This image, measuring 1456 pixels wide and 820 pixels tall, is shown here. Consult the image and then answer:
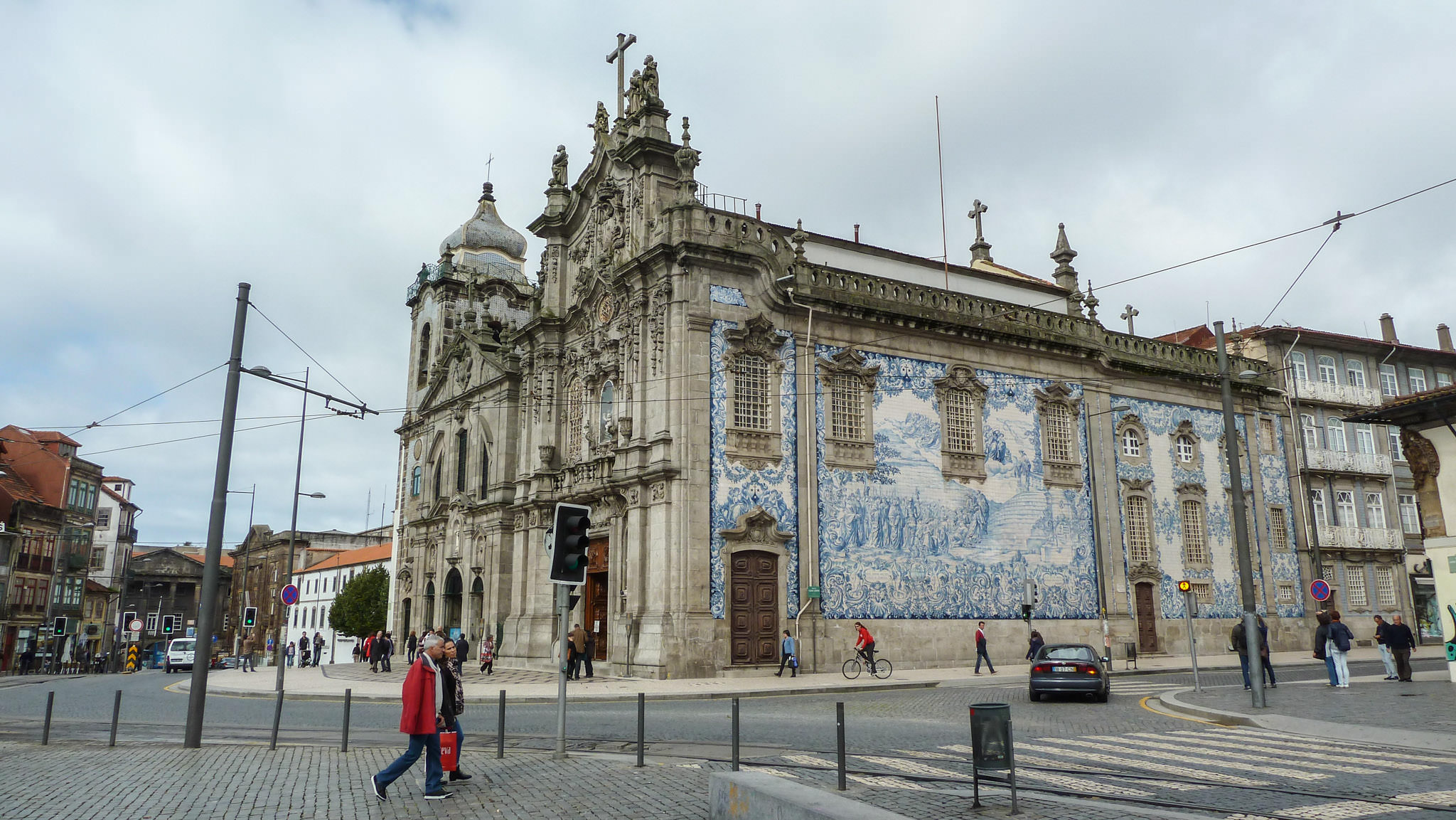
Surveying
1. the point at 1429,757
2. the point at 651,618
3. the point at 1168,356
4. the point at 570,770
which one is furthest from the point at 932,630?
the point at 570,770

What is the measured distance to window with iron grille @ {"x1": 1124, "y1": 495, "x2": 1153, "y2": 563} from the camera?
36.8 metres

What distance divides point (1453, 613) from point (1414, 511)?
30751 millimetres

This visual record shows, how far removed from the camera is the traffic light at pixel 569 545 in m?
11.8

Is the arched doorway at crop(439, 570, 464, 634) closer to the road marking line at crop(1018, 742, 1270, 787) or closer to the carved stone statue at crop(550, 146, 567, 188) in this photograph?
the carved stone statue at crop(550, 146, 567, 188)

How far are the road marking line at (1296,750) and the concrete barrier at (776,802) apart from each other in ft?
25.3

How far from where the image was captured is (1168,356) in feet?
132

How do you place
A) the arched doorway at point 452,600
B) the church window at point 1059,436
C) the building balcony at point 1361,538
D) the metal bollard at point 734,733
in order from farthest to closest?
1. the arched doorway at point 452,600
2. the building balcony at point 1361,538
3. the church window at point 1059,436
4. the metal bollard at point 734,733

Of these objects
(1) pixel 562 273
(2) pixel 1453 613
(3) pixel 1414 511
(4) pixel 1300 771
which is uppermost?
(1) pixel 562 273

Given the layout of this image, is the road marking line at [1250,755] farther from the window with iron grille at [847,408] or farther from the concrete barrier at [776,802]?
the window with iron grille at [847,408]

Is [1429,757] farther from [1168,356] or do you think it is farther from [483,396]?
[483,396]

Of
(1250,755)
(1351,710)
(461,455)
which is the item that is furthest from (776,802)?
(461,455)

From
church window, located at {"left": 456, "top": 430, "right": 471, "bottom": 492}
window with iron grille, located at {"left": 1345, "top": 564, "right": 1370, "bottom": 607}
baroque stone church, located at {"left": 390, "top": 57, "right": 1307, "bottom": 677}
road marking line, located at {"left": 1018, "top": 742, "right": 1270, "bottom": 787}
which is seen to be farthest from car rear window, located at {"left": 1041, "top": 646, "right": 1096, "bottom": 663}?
church window, located at {"left": 456, "top": 430, "right": 471, "bottom": 492}

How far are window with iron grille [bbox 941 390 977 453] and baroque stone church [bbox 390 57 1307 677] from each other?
74mm

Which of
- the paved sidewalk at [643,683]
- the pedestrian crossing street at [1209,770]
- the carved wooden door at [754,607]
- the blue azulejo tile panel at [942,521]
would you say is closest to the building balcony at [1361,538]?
the paved sidewalk at [643,683]
